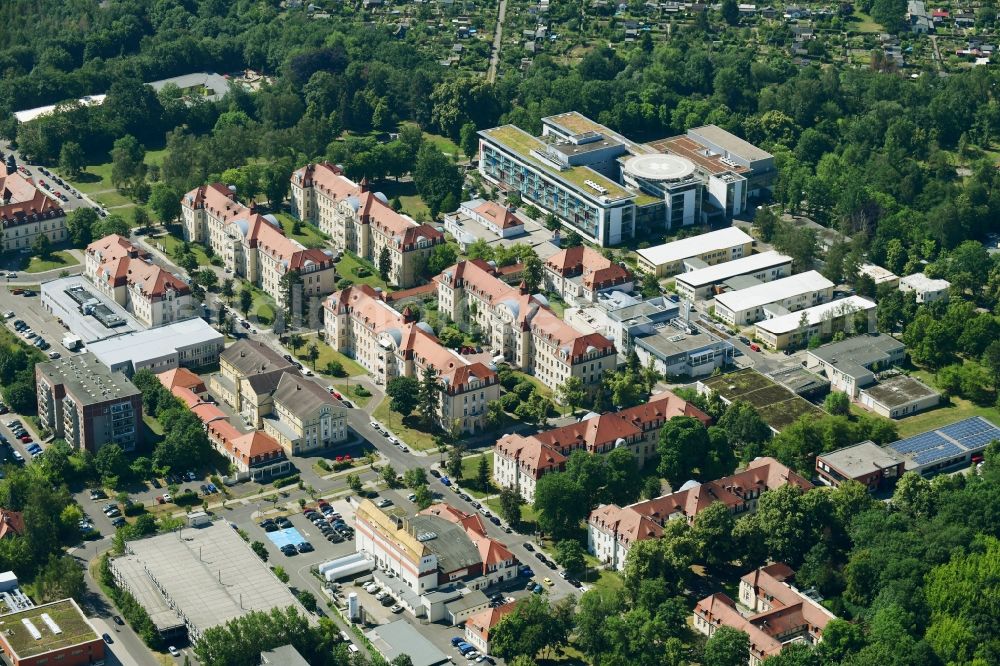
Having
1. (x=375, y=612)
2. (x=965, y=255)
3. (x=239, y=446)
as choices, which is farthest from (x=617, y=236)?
(x=375, y=612)

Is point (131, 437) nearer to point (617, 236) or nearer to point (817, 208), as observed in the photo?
point (617, 236)

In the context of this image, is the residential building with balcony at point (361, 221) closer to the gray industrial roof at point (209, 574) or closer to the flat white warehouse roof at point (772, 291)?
the flat white warehouse roof at point (772, 291)

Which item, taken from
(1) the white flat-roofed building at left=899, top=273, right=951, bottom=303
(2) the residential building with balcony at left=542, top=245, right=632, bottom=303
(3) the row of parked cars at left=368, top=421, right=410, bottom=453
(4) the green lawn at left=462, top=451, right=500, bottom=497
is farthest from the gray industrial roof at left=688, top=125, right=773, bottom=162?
(4) the green lawn at left=462, top=451, right=500, bottom=497

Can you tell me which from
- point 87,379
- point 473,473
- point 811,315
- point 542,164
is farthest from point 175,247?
point 811,315

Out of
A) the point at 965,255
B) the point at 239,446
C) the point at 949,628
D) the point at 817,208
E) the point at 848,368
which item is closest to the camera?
the point at 949,628

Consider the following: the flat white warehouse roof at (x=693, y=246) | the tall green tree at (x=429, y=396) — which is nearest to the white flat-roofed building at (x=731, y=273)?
the flat white warehouse roof at (x=693, y=246)

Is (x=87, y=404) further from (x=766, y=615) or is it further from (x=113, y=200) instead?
(x=113, y=200)
